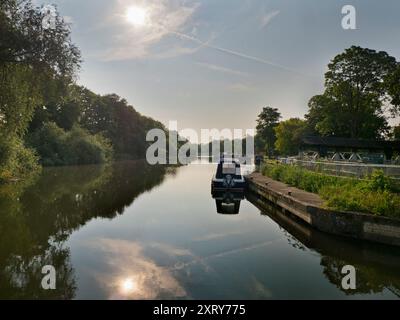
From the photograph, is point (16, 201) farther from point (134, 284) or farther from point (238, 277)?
point (238, 277)

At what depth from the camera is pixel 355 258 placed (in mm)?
10344

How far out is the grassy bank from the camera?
38.7ft

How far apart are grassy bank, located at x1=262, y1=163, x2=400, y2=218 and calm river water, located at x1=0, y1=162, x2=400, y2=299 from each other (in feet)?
4.23

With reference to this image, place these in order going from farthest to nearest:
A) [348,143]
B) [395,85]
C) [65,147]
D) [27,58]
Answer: [65,147], [348,143], [395,85], [27,58]

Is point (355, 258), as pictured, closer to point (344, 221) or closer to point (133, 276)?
point (344, 221)

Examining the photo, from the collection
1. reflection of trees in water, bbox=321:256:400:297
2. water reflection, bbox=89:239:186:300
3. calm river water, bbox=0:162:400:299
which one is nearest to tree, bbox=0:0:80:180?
calm river water, bbox=0:162:400:299

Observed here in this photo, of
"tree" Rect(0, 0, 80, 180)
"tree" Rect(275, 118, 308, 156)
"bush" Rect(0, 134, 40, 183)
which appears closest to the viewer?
"tree" Rect(0, 0, 80, 180)

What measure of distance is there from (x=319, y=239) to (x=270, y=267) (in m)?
3.80

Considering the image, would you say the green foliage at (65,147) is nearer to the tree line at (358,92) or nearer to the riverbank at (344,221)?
the tree line at (358,92)

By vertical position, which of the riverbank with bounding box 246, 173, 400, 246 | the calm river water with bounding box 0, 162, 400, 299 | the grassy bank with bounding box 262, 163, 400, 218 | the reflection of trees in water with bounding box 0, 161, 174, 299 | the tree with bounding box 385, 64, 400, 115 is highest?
the tree with bounding box 385, 64, 400, 115

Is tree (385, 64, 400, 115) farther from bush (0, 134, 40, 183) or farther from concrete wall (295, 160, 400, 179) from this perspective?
bush (0, 134, 40, 183)

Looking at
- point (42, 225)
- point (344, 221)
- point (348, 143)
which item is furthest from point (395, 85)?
point (42, 225)

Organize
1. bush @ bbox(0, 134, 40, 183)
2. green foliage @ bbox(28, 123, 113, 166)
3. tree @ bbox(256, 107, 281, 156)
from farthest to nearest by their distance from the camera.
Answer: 1. tree @ bbox(256, 107, 281, 156)
2. green foliage @ bbox(28, 123, 113, 166)
3. bush @ bbox(0, 134, 40, 183)

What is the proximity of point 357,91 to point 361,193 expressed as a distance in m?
35.2
